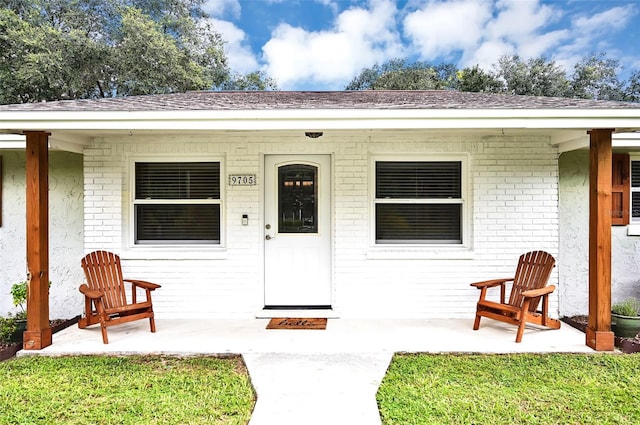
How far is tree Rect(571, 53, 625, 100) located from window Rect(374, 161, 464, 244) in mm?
17710

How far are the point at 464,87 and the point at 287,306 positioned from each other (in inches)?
675

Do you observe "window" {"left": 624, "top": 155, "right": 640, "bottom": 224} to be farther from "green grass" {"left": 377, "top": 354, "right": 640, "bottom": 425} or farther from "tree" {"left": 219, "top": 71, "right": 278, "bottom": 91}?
"tree" {"left": 219, "top": 71, "right": 278, "bottom": 91}

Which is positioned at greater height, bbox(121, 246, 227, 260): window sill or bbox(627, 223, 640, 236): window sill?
bbox(627, 223, 640, 236): window sill

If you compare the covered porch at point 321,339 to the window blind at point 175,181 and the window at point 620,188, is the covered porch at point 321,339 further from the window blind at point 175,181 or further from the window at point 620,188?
the window at point 620,188

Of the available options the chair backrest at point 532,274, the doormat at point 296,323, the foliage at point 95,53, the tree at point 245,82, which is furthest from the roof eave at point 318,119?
the tree at point 245,82

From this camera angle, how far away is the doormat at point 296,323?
5.26 m

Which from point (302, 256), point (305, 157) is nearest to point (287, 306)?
point (302, 256)

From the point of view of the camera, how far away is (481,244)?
18.8 ft

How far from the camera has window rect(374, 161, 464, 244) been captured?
19.3 feet

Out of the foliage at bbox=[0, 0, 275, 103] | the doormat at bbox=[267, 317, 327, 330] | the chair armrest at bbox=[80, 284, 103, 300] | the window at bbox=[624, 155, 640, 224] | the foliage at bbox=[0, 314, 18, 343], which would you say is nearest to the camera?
the chair armrest at bbox=[80, 284, 103, 300]

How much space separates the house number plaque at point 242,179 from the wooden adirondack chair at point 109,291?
5.29 feet

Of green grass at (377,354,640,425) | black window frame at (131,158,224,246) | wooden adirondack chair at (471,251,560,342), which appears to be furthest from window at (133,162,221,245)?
wooden adirondack chair at (471,251,560,342)

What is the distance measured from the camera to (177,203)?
5.90 metres

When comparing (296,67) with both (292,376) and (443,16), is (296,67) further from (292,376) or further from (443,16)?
(292,376)
